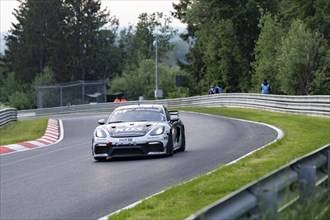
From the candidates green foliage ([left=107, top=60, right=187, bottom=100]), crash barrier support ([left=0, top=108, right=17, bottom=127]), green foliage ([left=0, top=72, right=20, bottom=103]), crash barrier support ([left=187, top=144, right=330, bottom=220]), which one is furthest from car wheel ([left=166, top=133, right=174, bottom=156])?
green foliage ([left=0, top=72, right=20, bottom=103])

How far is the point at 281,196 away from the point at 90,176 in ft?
27.5

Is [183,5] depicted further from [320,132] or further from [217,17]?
[320,132]

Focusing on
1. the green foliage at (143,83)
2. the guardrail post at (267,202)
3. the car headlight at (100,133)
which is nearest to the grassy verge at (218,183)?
the guardrail post at (267,202)

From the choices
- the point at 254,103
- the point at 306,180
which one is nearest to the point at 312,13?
the point at 254,103

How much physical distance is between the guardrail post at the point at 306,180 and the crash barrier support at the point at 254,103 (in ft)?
71.4

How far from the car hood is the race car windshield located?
510 mm

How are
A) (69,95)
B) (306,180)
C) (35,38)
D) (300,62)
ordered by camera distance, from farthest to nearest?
1. (35,38)
2. (69,95)
3. (300,62)
4. (306,180)

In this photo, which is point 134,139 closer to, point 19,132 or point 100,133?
point 100,133

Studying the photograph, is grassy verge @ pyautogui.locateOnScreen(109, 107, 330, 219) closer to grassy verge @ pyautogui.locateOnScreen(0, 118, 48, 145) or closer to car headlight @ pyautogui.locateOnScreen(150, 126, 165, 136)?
car headlight @ pyautogui.locateOnScreen(150, 126, 165, 136)

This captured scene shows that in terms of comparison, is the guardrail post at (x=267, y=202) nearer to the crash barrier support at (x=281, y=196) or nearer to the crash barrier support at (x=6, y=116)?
the crash barrier support at (x=281, y=196)

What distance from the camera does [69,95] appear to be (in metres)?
69.0

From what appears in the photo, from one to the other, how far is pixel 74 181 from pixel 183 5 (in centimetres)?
8273

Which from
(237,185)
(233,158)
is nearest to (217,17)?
(233,158)

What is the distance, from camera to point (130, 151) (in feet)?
49.5
